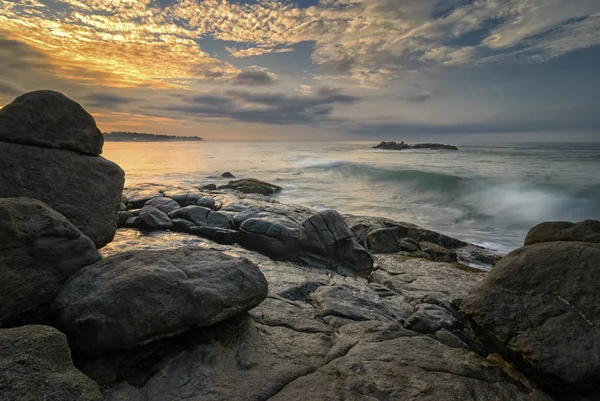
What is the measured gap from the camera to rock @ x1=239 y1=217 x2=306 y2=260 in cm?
936

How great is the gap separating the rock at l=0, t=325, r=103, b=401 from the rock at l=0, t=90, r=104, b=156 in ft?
14.2

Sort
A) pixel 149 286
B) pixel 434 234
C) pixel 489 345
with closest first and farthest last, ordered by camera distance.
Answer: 1. pixel 149 286
2. pixel 489 345
3. pixel 434 234

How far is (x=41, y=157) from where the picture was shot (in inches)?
240

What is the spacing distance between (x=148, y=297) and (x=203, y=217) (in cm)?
706

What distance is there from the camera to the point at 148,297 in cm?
391

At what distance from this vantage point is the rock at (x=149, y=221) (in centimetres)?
1007

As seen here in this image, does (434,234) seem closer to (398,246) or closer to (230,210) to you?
(398,246)

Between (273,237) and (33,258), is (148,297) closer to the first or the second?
(33,258)

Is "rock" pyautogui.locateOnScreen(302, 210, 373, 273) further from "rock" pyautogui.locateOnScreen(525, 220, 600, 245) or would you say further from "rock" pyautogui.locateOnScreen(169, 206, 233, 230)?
"rock" pyautogui.locateOnScreen(525, 220, 600, 245)

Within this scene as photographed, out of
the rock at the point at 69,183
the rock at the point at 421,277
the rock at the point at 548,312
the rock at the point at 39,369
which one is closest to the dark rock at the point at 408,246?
the rock at the point at 421,277

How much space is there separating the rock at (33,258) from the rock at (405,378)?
300cm

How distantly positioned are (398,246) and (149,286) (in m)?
10.7

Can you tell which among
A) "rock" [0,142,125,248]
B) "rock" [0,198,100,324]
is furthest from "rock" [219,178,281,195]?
"rock" [0,198,100,324]

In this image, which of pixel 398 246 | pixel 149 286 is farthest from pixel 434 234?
pixel 149 286
